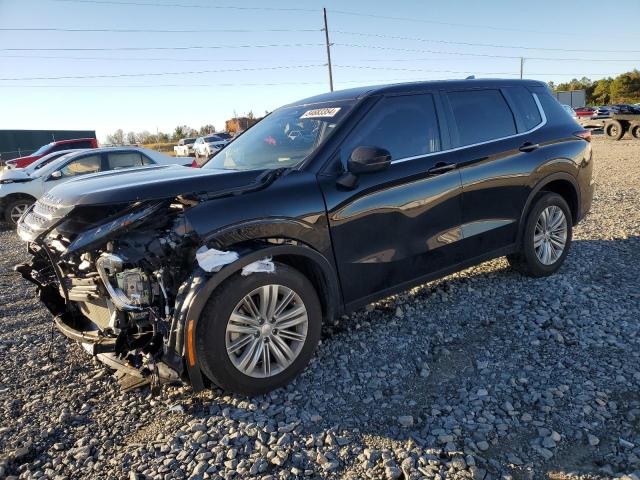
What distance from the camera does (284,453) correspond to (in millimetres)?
2650

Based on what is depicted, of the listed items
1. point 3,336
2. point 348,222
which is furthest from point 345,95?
point 3,336

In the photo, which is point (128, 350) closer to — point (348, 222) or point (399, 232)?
point (348, 222)

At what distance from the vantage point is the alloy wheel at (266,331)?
3.07 metres

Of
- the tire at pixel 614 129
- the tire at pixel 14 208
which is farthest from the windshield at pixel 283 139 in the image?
the tire at pixel 614 129

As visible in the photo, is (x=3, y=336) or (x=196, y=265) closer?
(x=196, y=265)

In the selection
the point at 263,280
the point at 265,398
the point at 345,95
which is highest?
the point at 345,95

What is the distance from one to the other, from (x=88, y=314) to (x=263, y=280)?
1400mm

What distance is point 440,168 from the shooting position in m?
3.94

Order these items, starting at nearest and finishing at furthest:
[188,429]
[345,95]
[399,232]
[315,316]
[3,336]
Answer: [188,429] < [315,316] < [399,232] < [345,95] < [3,336]

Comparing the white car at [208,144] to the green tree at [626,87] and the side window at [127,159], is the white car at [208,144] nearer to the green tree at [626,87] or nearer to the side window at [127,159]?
the side window at [127,159]

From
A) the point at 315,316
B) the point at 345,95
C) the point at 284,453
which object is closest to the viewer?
the point at 284,453

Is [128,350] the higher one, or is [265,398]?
[128,350]

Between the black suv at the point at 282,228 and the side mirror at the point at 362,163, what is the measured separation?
0.01 meters

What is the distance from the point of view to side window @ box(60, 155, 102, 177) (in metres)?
10.5
